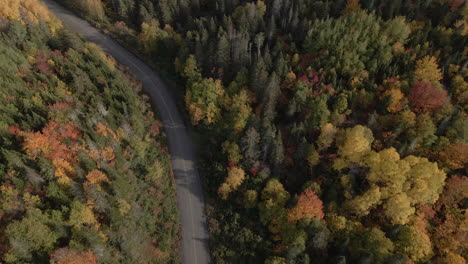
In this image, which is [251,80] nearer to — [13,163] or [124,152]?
[124,152]

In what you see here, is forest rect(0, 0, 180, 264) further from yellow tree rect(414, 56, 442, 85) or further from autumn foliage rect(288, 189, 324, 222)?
yellow tree rect(414, 56, 442, 85)

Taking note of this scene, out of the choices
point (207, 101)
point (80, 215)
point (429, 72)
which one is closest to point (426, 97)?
point (429, 72)

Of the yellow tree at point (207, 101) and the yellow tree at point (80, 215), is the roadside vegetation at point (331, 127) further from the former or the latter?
the yellow tree at point (80, 215)

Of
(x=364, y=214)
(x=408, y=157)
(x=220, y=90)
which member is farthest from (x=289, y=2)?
(x=364, y=214)

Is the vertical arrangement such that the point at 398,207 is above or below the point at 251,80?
below

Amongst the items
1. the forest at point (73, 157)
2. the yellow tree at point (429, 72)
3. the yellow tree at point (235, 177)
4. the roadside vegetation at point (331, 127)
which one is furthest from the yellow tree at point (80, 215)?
the yellow tree at point (429, 72)
